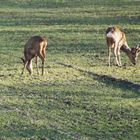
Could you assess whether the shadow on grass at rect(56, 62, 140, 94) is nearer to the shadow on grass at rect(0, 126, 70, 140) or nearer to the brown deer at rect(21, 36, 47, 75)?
the brown deer at rect(21, 36, 47, 75)

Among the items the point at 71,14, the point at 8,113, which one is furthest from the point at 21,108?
the point at 71,14

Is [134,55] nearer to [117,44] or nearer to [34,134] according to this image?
[117,44]

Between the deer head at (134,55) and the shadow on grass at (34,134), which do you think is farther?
the deer head at (134,55)

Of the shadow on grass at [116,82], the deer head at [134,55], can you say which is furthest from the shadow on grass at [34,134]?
the deer head at [134,55]

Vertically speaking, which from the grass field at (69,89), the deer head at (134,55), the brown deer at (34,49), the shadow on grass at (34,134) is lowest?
the shadow on grass at (34,134)

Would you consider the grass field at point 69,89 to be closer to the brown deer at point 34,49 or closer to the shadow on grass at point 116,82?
the shadow on grass at point 116,82

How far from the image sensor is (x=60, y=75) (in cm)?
1600

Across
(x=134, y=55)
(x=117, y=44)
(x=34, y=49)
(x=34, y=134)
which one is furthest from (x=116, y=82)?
(x=34, y=134)

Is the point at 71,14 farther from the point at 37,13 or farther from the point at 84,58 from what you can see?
the point at 84,58

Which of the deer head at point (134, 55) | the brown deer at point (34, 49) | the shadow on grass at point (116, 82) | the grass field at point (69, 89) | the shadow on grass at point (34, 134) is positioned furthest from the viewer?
the deer head at point (134, 55)

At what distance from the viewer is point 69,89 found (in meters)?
14.0

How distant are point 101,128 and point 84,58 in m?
8.76

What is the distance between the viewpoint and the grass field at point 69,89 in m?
10.6

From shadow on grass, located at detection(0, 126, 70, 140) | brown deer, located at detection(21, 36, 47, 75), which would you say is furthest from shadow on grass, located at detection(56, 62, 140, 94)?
shadow on grass, located at detection(0, 126, 70, 140)
